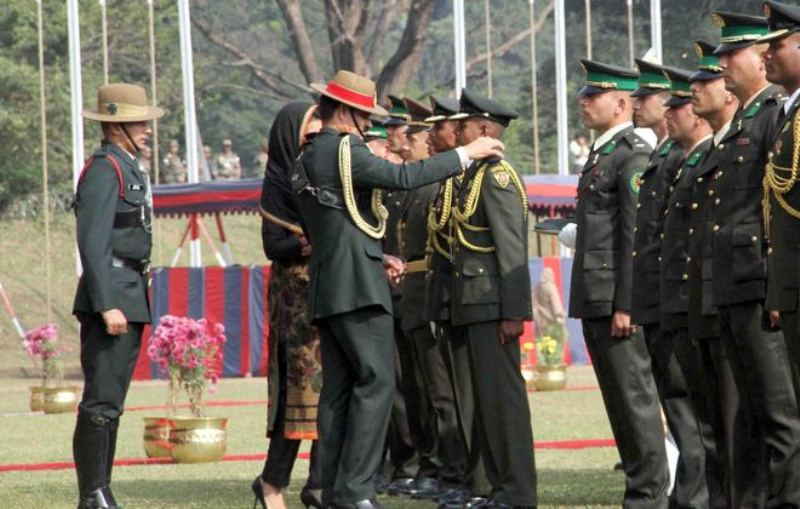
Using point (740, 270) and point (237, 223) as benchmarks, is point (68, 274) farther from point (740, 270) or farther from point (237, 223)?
point (740, 270)

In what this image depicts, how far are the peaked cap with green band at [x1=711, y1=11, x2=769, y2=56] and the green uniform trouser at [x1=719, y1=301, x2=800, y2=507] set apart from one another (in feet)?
3.54

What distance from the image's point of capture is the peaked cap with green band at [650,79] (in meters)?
9.79

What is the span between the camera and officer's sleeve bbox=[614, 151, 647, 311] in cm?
967

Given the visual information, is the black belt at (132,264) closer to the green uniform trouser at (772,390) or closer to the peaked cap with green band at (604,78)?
the peaked cap with green band at (604,78)

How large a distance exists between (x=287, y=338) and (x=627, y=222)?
1.87 m

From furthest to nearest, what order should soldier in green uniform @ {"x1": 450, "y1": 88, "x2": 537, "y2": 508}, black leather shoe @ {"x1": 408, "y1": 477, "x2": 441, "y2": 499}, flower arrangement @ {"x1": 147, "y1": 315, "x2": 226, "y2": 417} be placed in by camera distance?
flower arrangement @ {"x1": 147, "y1": 315, "x2": 226, "y2": 417}, black leather shoe @ {"x1": 408, "y1": 477, "x2": 441, "y2": 499}, soldier in green uniform @ {"x1": 450, "y1": 88, "x2": 537, "y2": 508}

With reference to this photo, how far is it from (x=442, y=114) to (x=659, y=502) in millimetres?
2677

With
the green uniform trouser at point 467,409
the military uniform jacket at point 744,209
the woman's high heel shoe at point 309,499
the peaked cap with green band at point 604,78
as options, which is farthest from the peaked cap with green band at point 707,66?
the woman's high heel shoe at point 309,499

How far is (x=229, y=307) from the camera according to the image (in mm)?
28688

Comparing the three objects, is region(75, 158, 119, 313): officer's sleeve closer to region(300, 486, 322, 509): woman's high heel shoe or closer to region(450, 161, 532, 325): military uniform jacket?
region(300, 486, 322, 509): woman's high heel shoe

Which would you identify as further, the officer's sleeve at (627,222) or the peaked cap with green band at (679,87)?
the officer's sleeve at (627,222)

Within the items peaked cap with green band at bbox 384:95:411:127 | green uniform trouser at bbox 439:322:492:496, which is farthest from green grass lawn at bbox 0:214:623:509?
peaked cap with green band at bbox 384:95:411:127

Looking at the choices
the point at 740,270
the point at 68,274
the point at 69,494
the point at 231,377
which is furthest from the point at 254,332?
the point at 740,270

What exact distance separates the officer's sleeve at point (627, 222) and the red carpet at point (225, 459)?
15.4 feet
